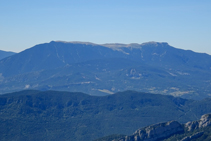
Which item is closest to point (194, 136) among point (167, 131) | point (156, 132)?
point (167, 131)

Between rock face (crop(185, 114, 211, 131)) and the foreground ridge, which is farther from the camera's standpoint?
rock face (crop(185, 114, 211, 131))

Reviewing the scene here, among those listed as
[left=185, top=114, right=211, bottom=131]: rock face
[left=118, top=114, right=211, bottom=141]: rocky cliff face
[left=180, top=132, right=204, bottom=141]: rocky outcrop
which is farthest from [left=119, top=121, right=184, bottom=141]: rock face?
[left=180, top=132, right=204, bottom=141]: rocky outcrop

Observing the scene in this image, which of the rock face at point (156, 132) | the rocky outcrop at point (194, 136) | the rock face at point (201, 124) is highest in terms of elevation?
the rock face at point (201, 124)

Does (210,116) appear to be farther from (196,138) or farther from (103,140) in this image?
(103,140)

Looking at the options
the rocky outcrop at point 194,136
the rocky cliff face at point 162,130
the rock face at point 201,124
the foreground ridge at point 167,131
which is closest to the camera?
the rocky outcrop at point 194,136

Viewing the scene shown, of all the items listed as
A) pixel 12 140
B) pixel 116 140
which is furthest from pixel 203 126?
pixel 12 140

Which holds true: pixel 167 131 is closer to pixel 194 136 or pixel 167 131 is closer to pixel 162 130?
pixel 162 130

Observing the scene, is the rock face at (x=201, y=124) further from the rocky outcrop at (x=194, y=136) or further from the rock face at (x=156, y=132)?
the rocky outcrop at (x=194, y=136)

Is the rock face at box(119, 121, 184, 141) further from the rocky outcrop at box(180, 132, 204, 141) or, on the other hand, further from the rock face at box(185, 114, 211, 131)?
the rocky outcrop at box(180, 132, 204, 141)

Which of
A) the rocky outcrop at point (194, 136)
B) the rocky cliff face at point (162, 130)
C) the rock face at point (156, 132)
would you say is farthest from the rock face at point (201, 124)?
the rocky outcrop at point (194, 136)

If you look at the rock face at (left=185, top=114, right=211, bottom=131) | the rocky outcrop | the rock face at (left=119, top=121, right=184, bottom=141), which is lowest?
the rock face at (left=119, top=121, right=184, bottom=141)

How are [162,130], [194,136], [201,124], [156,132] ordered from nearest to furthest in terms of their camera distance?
[194,136] → [156,132] → [162,130] → [201,124]

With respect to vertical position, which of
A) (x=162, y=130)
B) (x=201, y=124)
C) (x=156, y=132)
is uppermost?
(x=201, y=124)

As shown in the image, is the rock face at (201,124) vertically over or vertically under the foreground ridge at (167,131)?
over
